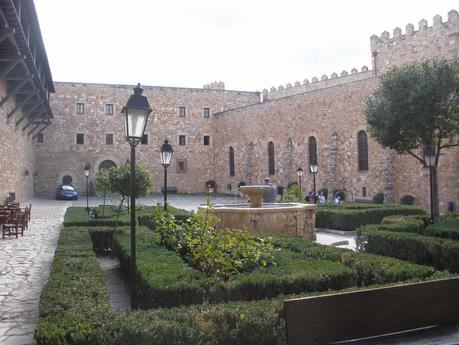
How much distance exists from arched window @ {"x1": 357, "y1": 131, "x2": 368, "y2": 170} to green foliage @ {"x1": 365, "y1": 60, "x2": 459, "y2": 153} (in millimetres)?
8816

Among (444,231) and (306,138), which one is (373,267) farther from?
(306,138)

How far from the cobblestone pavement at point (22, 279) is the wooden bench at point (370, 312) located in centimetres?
282

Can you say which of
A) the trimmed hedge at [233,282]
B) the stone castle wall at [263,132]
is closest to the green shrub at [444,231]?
the trimmed hedge at [233,282]

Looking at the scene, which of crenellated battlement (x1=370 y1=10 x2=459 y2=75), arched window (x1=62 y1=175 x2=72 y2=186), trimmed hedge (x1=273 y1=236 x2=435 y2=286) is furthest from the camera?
arched window (x1=62 y1=175 x2=72 y2=186)

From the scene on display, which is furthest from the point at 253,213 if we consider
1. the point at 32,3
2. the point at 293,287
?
the point at 32,3

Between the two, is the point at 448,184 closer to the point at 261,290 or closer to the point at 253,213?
the point at 253,213

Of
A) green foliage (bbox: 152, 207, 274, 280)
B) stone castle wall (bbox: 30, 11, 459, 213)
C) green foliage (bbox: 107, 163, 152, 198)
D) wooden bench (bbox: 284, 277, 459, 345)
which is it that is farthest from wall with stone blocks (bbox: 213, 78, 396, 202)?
wooden bench (bbox: 284, 277, 459, 345)

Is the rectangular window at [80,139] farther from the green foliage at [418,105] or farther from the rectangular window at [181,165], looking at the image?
the green foliage at [418,105]

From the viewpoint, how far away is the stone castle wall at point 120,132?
1298 inches

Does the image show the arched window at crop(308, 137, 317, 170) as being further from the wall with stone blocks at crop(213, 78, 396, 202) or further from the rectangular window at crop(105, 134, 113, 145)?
the rectangular window at crop(105, 134, 113, 145)

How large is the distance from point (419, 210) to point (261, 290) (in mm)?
11767

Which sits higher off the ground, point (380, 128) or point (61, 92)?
point (61, 92)

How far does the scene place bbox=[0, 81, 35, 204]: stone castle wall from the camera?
1791 centimetres

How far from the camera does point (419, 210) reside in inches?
585
